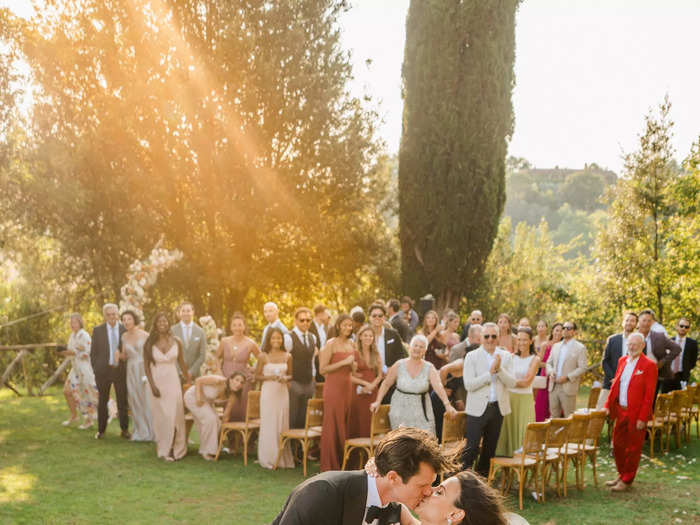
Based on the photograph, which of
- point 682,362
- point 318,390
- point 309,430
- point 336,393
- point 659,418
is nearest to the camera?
point 336,393

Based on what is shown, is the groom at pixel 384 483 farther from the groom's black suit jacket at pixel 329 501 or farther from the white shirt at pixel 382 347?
the white shirt at pixel 382 347

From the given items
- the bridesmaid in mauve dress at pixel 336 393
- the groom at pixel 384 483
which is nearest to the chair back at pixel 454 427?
the bridesmaid in mauve dress at pixel 336 393

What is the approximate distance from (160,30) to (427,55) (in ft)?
24.6

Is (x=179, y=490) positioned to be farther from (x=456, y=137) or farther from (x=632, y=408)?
(x=456, y=137)

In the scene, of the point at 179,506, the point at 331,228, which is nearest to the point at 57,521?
the point at 179,506

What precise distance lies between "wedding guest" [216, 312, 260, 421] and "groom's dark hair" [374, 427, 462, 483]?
24.6ft

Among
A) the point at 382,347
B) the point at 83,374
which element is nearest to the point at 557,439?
the point at 382,347

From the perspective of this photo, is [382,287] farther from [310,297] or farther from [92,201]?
[92,201]

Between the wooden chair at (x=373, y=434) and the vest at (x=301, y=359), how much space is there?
140 cm

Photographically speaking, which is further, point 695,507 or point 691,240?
point 691,240

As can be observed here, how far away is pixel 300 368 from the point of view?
9.97 m

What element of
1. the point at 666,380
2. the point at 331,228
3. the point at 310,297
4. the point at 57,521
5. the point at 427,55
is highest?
the point at 427,55

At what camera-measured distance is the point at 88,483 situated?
8586 millimetres

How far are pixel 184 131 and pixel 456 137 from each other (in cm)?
761
